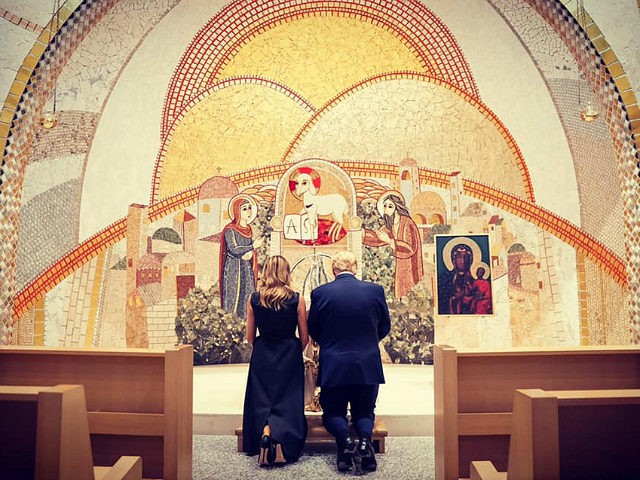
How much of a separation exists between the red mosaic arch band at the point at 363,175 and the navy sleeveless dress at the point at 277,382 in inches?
138

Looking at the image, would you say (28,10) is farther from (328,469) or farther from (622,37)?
(622,37)

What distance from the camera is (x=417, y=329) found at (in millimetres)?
6449

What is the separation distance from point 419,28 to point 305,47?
1.36 meters

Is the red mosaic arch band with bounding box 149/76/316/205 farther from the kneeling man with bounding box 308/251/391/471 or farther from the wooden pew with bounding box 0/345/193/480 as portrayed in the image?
the wooden pew with bounding box 0/345/193/480

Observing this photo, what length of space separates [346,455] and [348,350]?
0.57m

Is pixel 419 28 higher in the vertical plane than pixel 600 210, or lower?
higher

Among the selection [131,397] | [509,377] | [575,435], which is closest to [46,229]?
[131,397]

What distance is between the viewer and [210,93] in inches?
260

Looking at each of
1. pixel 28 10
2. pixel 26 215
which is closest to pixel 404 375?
pixel 26 215

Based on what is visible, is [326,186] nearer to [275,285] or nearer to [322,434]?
[275,285]

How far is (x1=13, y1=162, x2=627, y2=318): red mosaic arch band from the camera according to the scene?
19.8 feet

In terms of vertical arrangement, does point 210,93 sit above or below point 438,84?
below

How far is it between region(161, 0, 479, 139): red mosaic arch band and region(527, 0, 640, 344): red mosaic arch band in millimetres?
1151

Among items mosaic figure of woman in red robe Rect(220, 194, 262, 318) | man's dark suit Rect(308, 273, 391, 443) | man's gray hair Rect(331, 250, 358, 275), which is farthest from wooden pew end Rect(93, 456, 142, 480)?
mosaic figure of woman in red robe Rect(220, 194, 262, 318)
